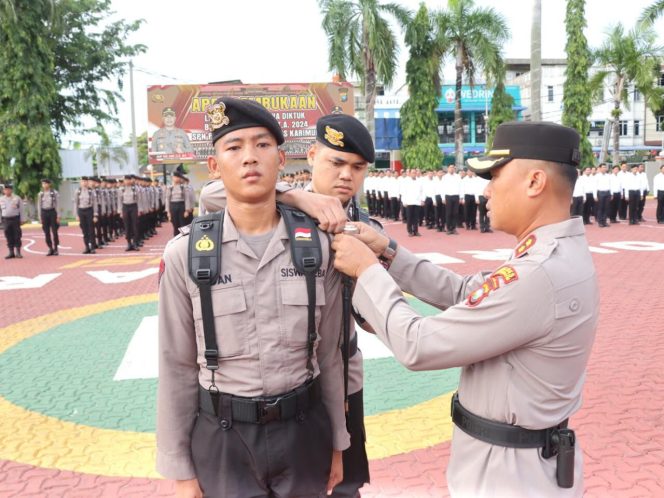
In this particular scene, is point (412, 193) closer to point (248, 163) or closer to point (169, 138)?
point (169, 138)

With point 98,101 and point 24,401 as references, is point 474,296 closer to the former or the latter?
point 24,401

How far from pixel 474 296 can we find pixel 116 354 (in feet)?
17.1

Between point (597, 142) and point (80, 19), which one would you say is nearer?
point (80, 19)

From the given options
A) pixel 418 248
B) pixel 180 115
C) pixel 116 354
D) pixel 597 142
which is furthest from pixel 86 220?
pixel 597 142

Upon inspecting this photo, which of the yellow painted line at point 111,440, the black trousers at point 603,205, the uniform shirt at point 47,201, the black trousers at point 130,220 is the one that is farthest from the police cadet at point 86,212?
the black trousers at point 603,205

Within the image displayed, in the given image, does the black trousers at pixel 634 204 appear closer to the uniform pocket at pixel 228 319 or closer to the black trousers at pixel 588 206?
the black trousers at pixel 588 206

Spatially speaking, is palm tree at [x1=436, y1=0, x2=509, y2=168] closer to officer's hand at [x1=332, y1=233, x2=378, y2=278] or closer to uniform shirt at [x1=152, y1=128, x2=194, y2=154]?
uniform shirt at [x1=152, y1=128, x2=194, y2=154]

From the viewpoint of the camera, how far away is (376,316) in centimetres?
185

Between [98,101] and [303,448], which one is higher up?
[98,101]

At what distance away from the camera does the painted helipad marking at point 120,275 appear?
10523 millimetres

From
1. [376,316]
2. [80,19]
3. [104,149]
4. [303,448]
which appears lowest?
[303,448]

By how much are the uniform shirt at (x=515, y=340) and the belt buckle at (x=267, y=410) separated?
0.44 meters

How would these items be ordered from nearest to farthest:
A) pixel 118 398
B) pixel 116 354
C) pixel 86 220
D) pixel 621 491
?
1. pixel 621 491
2. pixel 118 398
3. pixel 116 354
4. pixel 86 220

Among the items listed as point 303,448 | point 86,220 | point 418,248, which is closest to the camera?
point 303,448
